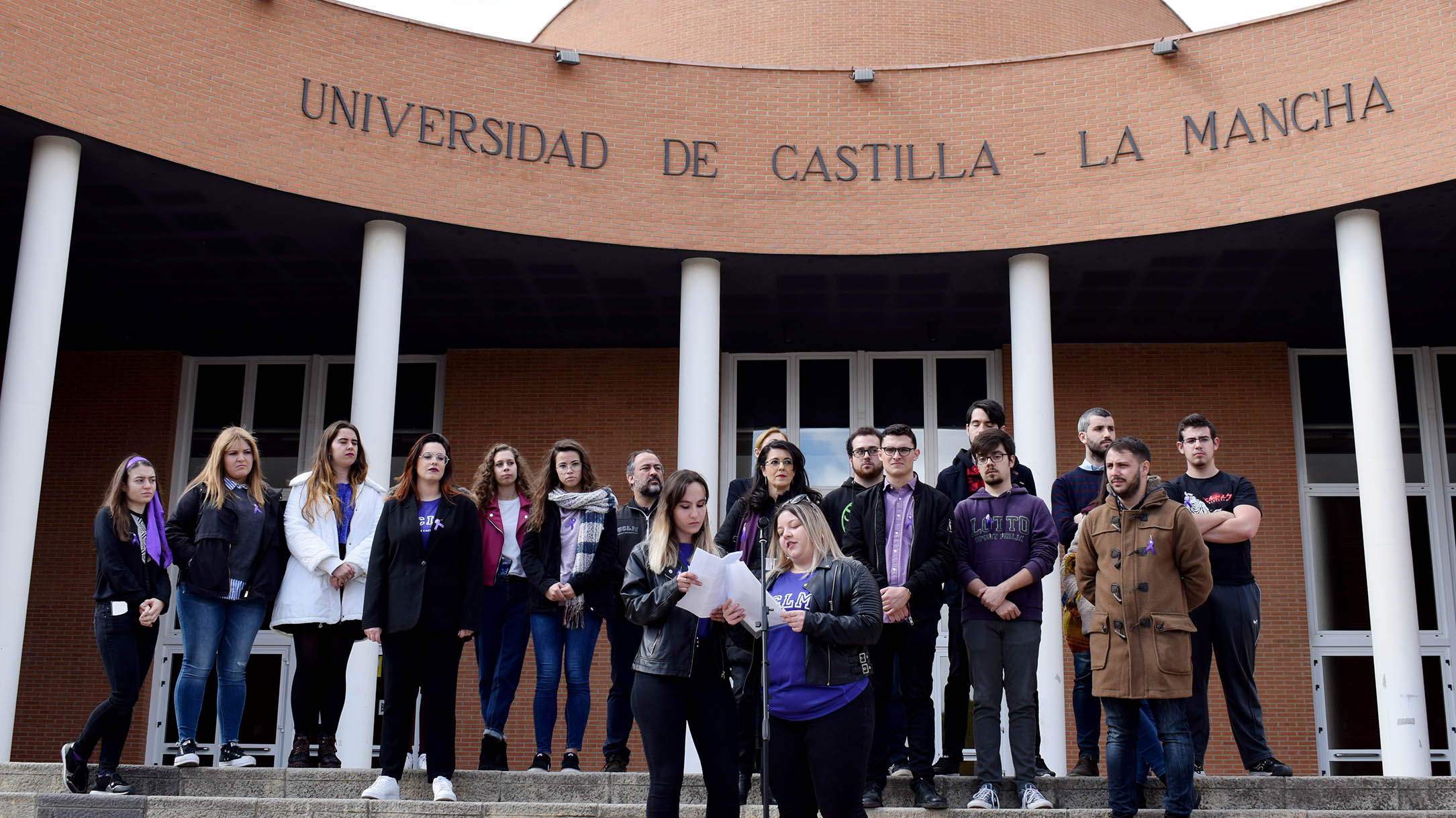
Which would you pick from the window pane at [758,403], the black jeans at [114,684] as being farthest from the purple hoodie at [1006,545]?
the window pane at [758,403]

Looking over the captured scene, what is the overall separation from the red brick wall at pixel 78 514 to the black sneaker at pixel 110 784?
8763mm

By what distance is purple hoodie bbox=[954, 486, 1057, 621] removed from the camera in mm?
6605

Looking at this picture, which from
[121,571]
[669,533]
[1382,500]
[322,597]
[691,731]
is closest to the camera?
[691,731]

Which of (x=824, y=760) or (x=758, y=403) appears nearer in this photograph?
(x=824, y=760)

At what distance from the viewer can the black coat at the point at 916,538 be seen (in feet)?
21.5

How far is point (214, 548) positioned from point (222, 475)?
46 centimetres

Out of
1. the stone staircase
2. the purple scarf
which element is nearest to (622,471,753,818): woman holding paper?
the stone staircase

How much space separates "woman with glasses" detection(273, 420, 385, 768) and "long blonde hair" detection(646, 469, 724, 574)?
2.22 meters

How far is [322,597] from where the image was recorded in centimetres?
718

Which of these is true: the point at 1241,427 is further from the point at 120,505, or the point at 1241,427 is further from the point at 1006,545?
the point at 120,505

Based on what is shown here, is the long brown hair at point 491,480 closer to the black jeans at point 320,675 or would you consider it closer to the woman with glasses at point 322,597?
the woman with glasses at point 322,597

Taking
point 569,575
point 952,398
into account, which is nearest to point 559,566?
point 569,575

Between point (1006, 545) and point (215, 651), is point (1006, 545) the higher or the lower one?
the higher one

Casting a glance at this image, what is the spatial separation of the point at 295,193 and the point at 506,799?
607 cm
